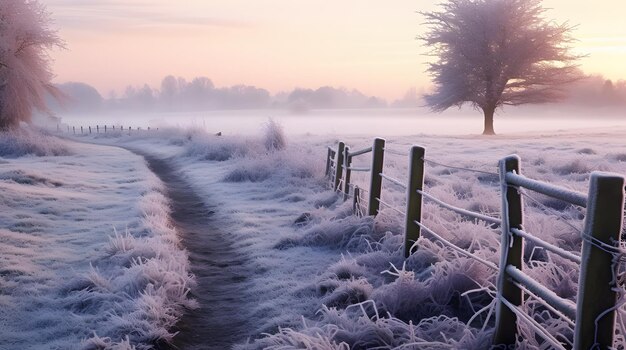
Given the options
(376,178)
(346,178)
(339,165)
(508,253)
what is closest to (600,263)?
(508,253)

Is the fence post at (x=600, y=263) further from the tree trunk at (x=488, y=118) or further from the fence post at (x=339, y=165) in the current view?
the tree trunk at (x=488, y=118)

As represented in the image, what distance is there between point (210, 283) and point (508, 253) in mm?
3989

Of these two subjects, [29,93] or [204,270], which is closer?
[204,270]

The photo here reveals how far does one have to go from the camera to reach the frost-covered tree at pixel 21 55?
3044 cm

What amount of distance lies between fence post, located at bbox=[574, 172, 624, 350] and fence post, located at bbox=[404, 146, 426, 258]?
3476 mm

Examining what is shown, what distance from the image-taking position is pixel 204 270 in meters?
7.42

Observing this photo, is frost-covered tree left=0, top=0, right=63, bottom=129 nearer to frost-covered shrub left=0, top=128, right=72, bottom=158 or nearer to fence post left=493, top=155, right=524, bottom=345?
frost-covered shrub left=0, top=128, right=72, bottom=158

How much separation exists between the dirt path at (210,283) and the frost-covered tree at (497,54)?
27.6 m

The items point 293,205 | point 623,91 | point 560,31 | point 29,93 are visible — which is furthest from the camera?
point 623,91

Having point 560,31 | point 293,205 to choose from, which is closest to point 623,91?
point 560,31

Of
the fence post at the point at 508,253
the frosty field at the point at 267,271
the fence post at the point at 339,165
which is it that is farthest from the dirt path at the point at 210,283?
the fence post at the point at 339,165

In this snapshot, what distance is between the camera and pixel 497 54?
35031 mm

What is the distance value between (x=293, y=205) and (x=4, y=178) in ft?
24.1

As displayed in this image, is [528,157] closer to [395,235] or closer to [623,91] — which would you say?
[395,235]
